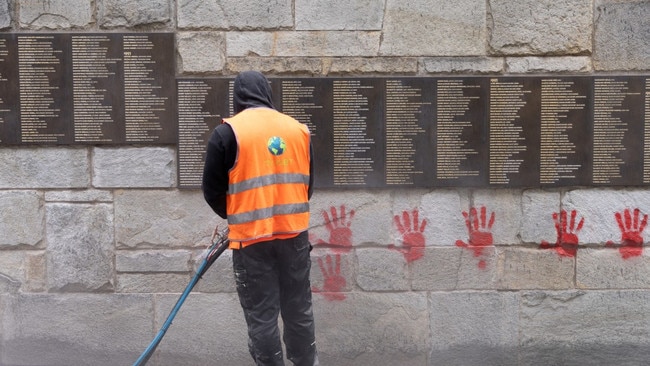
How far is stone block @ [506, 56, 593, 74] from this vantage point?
582 cm

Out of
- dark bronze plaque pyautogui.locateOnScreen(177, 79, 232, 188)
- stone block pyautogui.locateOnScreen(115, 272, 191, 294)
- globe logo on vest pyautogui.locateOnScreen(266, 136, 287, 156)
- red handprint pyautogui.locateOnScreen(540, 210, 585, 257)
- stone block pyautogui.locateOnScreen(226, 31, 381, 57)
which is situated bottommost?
stone block pyautogui.locateOnScreen(115, 272, 191, 294)

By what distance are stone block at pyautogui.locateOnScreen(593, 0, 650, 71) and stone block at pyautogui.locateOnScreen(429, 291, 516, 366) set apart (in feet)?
6.61

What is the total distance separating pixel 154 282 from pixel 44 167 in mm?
1253

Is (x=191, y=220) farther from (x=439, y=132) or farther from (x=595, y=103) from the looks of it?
(x=595, y=103)

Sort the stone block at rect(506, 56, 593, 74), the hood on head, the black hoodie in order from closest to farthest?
the black hoodie, the hood on head, the stone block at rect(506, 56, 593, 74)

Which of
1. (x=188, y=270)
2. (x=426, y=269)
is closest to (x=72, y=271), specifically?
(x=188, y=270)

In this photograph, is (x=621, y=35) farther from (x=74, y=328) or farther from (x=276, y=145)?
(x=74, y=328)

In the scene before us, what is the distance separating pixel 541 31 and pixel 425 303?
2340mm

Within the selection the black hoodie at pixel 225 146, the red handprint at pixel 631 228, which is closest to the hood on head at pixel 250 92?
the black hoodie at pixel 225 146

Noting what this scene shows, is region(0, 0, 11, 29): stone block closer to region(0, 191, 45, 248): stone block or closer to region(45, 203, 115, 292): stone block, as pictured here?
region(0, 191, 45, 248): stone block

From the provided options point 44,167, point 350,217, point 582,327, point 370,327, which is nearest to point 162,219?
point 44,167

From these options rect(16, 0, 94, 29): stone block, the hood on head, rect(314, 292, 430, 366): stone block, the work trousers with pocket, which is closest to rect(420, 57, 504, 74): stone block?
the hood on head

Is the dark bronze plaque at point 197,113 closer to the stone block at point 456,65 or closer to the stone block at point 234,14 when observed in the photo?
the stone block at point 234,14

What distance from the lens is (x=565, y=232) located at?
587 cm
